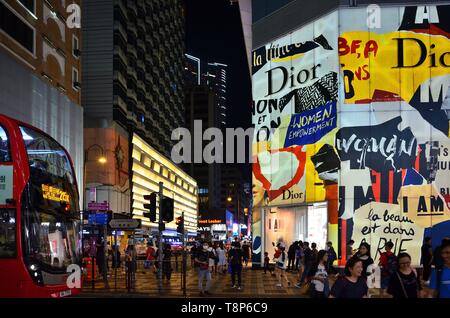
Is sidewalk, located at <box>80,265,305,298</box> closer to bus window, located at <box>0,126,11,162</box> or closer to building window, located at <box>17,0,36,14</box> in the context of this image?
bus window, located at <box>0,126,11,162</box>

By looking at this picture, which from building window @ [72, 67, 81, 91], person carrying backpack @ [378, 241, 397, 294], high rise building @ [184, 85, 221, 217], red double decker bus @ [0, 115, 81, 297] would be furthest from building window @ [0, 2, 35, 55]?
high rise building @ [184, 85, 221, 217]

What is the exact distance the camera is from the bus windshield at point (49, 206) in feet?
43.2

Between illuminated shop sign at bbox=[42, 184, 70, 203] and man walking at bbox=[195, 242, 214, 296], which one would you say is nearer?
illuminated shop sign at bbox=[42, 184, 70, 203]

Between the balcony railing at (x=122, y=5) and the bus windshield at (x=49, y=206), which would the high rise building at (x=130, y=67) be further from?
the bus windshield at (x=49, y=206)

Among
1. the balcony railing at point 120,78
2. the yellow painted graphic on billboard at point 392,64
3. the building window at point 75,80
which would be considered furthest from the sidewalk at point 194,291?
the balcony railing at point 120,78

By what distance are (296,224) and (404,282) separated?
85.6 feet

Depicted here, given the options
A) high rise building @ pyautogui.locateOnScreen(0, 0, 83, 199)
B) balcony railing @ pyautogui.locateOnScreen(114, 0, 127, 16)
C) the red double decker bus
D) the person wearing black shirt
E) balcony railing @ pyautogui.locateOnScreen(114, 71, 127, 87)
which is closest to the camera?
the person wearing black shirt

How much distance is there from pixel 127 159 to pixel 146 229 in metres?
11.8

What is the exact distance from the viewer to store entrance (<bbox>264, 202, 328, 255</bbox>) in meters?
30.7

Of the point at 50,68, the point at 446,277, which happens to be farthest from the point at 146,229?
the point at 446,277

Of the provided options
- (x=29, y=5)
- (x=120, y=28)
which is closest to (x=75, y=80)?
(x=29, y=5)

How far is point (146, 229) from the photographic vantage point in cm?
7400

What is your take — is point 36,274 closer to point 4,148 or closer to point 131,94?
A: point 4,148

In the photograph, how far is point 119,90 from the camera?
66062mm
